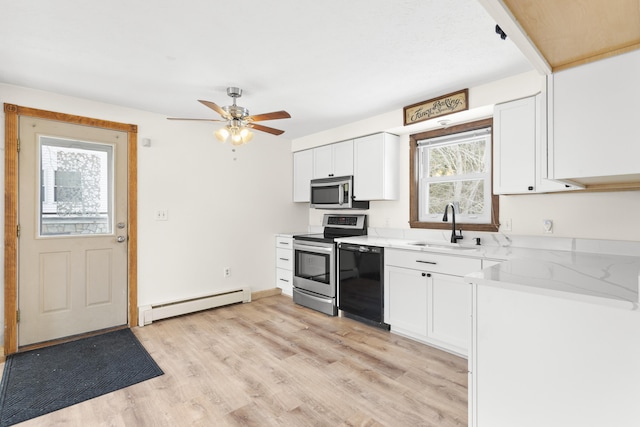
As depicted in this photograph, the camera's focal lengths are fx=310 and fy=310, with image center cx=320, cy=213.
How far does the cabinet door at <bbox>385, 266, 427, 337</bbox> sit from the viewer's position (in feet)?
9.41

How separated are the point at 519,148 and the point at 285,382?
259 cm

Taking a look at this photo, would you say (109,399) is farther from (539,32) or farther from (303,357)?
(539,32)

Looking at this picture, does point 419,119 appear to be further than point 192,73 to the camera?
Yes

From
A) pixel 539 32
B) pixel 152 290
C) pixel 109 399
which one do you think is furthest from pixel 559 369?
pixel 152 290

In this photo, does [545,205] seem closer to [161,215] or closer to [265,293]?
[265,293]

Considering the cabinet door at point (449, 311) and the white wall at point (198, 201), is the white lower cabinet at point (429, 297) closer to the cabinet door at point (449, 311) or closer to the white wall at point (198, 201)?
the cabinet door at point (449, 311)

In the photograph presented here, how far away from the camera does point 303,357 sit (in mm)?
2654

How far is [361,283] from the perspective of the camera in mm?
3408

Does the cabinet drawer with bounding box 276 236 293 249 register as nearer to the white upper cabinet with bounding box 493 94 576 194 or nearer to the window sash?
the window sash

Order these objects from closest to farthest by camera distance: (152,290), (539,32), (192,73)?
(539,32) < (192,73) < (152,290)

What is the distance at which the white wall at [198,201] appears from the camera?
137 inches

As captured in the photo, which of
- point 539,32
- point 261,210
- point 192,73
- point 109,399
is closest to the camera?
point 539,32

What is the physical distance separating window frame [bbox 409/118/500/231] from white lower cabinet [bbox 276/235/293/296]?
5.61 ft

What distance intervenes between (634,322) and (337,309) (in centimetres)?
291
